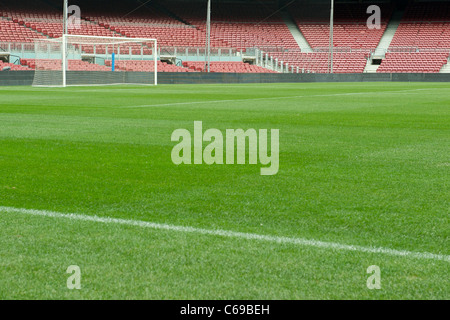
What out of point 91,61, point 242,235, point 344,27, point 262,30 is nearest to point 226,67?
point 262,30

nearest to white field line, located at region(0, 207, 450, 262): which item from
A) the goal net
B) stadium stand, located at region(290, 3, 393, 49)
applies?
the goal net

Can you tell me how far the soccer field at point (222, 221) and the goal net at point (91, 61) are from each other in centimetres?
2305

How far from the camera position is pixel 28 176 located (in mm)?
6051

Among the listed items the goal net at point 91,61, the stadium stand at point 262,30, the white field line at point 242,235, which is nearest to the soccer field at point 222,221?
the white field line at point 242,235

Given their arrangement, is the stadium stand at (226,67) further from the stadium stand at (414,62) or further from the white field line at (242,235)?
the white field line at (242,235)

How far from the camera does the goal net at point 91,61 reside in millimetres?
30891

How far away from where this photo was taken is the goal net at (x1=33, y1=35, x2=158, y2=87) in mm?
30891

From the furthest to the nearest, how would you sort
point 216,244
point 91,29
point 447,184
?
point 91,29
point 447,184
point 216,244

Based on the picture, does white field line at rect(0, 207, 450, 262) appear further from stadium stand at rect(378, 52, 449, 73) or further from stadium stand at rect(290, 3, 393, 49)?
stadium stand at rect(290, 3, 393, 49)

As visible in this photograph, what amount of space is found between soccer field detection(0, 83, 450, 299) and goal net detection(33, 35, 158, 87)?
2305 centimetres
